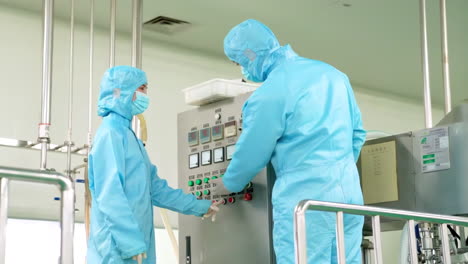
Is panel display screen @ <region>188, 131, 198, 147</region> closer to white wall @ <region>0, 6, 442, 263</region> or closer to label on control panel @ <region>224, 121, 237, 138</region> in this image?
label on control panel @ <region>224, 121, 237, 138</region>

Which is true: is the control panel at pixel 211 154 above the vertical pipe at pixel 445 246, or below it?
above

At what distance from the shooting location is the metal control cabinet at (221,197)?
12.3ft

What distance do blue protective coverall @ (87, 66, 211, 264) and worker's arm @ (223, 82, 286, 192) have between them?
0.54m

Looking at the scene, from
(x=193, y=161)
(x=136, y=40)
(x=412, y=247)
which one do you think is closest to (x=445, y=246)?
(x=412, y=247)

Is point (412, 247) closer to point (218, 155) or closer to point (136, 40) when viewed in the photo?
point (218, 155)

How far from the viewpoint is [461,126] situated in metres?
3.73

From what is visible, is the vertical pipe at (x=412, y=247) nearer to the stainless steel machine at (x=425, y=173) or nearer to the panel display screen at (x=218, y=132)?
the stainless steel machine at (x=425, y=173)

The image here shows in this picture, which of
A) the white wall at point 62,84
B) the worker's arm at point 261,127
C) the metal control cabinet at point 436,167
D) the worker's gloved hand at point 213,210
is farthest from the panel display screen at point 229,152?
the white wall at point 62,84

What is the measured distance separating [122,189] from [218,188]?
71cm

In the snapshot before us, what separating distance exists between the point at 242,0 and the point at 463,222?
11.5ft

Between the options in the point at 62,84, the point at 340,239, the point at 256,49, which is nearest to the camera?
the point at 340,239

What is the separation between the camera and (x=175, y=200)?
381 cm

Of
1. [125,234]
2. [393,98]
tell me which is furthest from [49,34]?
[393,98]

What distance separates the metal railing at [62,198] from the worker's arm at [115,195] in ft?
4.29
